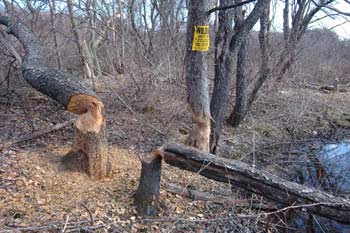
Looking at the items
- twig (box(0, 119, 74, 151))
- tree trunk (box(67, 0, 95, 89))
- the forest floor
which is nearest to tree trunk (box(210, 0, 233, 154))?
the forest floor

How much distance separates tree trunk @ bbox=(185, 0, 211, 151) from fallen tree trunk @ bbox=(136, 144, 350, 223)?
119cm

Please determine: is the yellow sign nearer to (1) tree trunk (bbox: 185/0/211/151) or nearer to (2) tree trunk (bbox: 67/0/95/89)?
(1) tree trunk (bbox: 185/0/211/151)

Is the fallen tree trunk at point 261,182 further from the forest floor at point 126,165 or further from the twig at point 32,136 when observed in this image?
the twig at point 32,136

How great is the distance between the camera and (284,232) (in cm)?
381

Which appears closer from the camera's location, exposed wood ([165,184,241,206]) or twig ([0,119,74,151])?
exposed wood ([165,184,241,206])

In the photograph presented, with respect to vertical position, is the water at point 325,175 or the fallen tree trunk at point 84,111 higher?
the fallen tree trunk at point 84,111

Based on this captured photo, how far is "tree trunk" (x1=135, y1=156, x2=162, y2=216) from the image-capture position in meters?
3.29

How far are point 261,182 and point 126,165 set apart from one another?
5.82 feet

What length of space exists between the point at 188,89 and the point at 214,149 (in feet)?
3.63

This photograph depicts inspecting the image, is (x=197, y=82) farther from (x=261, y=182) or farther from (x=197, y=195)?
(x=261, y=182)

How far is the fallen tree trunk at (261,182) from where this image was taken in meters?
3.04

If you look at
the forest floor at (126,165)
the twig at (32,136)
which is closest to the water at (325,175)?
the forest floor at (126,165)

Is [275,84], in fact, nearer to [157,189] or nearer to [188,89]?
[188,89]

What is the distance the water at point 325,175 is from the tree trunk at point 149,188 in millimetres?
1874
